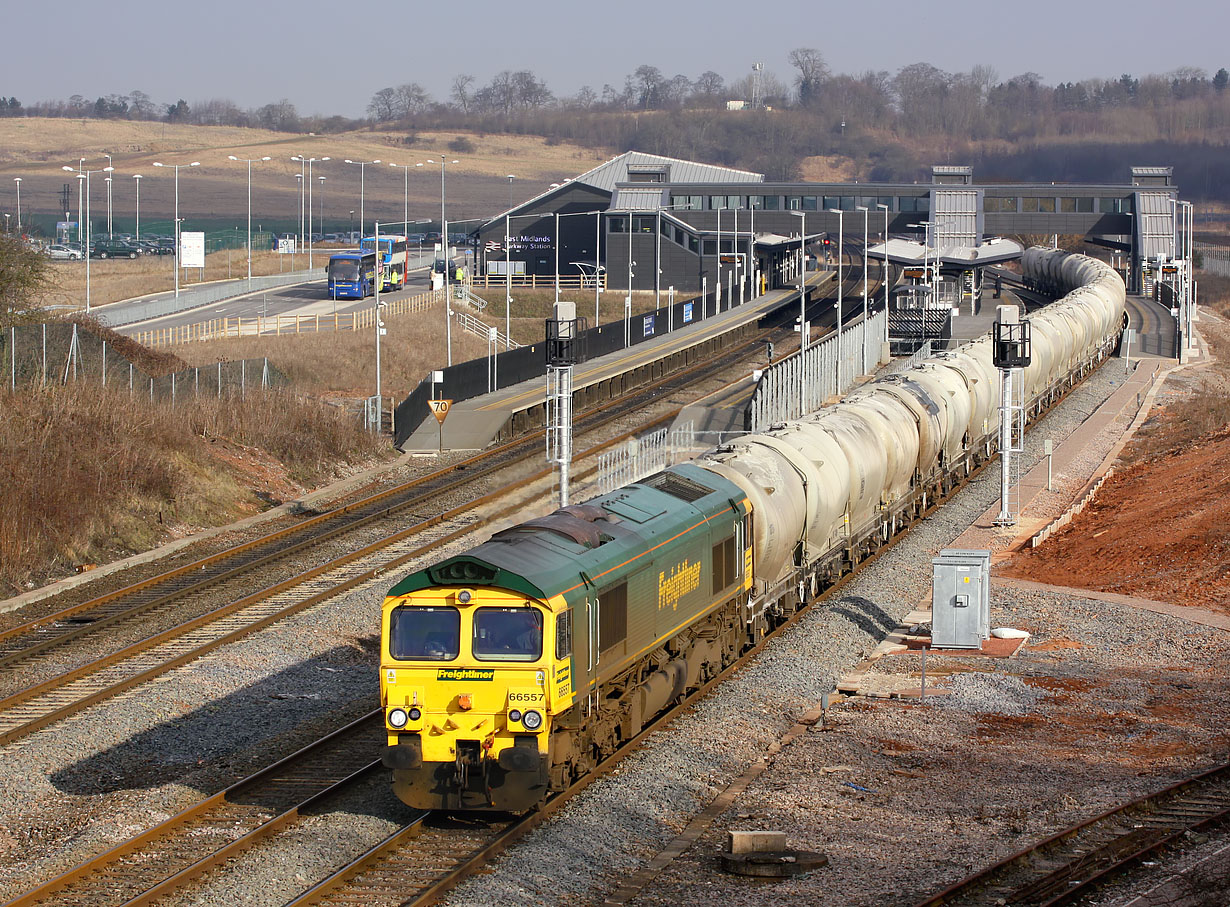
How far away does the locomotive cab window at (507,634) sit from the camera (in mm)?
16734

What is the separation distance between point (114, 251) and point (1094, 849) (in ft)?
422

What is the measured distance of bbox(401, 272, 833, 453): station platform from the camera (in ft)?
168

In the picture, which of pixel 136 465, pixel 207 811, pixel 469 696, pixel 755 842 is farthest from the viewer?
pixel 136 465

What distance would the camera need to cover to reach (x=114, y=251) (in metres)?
132

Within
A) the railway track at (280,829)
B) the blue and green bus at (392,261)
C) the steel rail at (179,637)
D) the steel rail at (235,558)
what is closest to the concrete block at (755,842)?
the railway track at (280,829)


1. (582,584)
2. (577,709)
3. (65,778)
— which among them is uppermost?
(582,584)

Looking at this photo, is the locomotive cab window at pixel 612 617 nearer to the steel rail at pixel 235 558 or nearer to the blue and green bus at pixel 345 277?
the steel rail at pixel 235 558

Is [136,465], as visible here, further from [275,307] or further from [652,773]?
[275,307]

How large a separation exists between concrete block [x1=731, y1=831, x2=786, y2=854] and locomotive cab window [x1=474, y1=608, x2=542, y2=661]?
302cm

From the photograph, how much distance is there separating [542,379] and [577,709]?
4638 cm

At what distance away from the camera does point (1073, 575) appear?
32.7m

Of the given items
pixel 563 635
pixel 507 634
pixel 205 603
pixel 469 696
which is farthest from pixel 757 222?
pixel 469 696

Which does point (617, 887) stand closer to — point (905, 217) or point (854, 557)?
point (854, 557)

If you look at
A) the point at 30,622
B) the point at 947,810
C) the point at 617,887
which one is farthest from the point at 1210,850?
the point at 30,622
